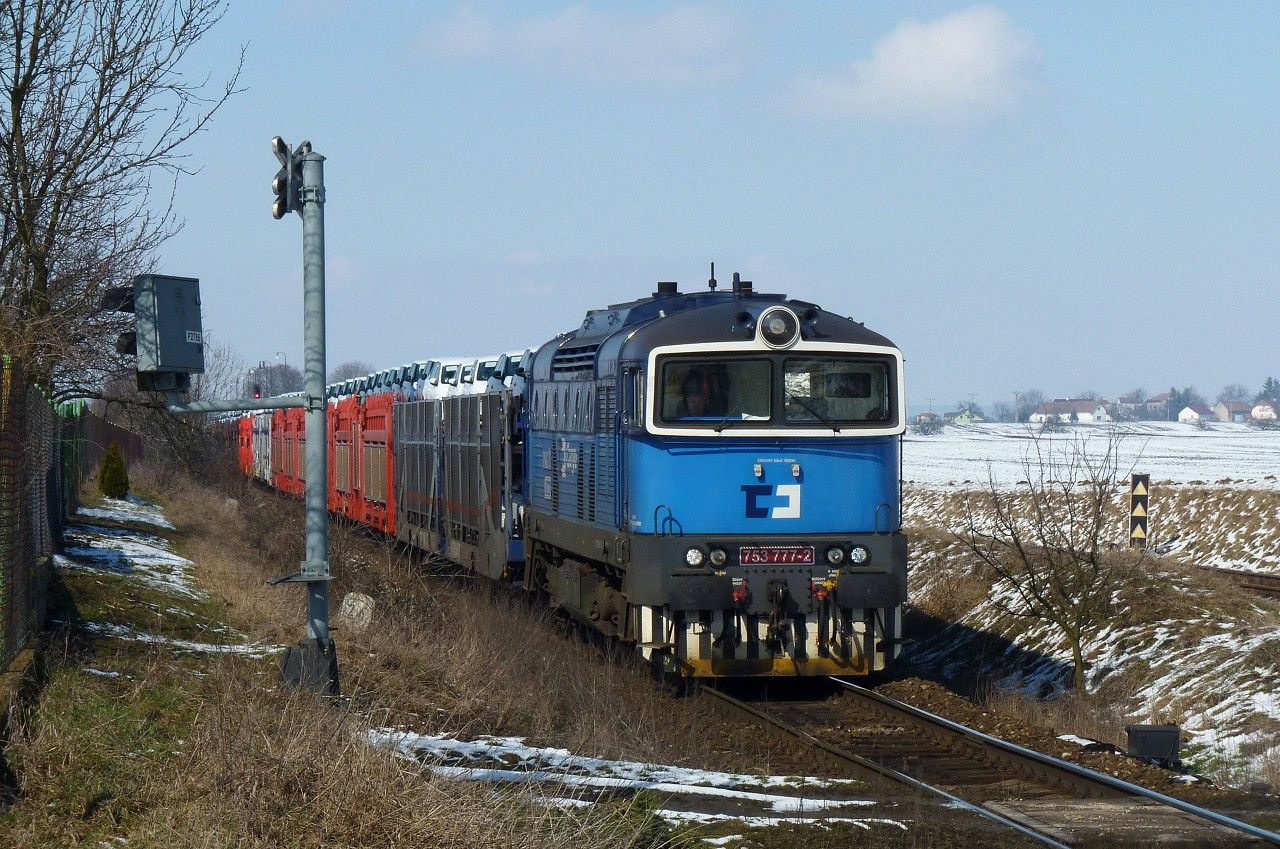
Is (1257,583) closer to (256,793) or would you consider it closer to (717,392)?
(717,392)

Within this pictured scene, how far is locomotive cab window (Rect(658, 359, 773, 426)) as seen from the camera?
12117mm

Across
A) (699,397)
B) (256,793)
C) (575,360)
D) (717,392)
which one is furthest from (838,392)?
(256,793)

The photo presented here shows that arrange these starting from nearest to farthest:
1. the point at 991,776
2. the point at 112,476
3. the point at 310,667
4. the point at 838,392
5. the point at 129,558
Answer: the point at 310,667, the point at 991,776, the point at 838,392, the point at 129,558, the point at 112,476

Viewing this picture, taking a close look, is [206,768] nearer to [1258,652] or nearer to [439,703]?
[439,703]

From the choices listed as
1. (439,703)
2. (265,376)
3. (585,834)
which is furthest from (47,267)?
(265,376)

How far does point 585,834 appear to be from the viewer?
6.76m

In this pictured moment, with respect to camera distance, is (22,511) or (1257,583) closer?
(22,511)

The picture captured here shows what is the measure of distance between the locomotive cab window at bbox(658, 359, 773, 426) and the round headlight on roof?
0.74 feet

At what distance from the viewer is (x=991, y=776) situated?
9883mm

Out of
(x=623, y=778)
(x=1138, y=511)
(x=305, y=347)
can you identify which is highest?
(x=305, y=347)

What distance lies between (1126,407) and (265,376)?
11751cm

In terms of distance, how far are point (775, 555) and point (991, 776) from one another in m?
2.85

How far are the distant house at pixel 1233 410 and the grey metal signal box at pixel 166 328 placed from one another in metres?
186

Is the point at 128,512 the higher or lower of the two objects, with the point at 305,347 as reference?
lower
